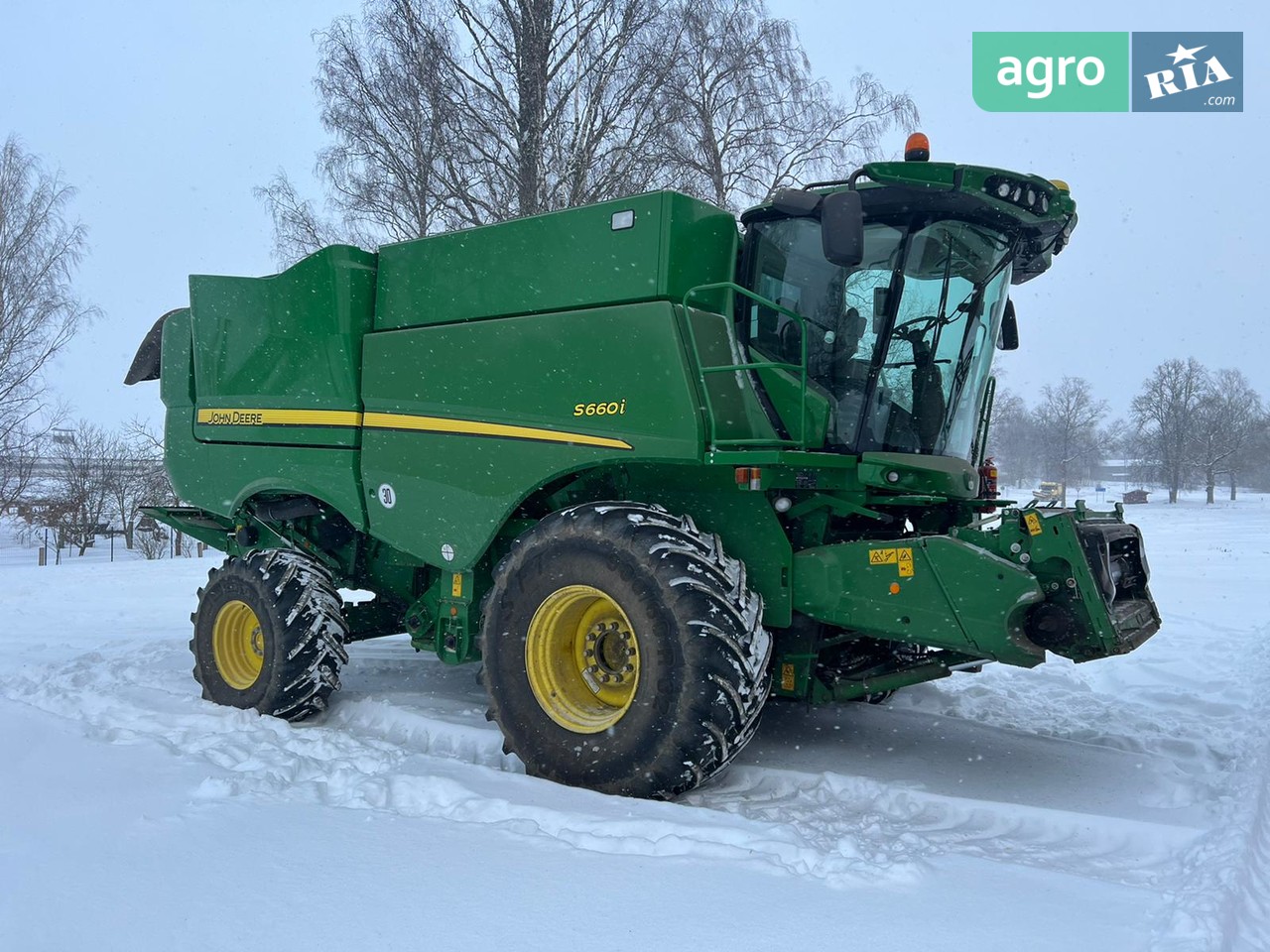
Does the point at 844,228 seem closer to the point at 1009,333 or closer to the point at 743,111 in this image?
the point at 1009,333

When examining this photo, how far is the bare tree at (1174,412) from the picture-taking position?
4925 centimetres

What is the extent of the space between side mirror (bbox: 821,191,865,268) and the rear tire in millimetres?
3545

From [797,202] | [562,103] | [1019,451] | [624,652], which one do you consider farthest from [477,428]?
[1019,451]

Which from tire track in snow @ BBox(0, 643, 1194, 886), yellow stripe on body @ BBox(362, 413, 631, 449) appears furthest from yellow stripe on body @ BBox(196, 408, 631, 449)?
tire track in snow @ BBox(0, 643, 1194, 886)

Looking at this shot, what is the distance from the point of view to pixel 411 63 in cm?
1450

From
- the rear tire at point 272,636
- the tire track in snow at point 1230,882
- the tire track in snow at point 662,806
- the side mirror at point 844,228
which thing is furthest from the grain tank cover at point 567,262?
the tire track in snow at point 1230,882

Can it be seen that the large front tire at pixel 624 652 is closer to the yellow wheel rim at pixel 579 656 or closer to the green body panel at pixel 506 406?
the yellow wheel rim at pixel 579 656

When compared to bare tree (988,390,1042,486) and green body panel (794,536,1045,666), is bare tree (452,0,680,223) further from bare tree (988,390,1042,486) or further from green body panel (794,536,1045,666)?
bare tree (988,390,1042,486)

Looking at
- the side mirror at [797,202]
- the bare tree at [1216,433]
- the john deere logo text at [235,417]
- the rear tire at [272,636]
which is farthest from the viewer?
the bare tree at [1216,433]

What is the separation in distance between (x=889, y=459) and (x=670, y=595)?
124cm

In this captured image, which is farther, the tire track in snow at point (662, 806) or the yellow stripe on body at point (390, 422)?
the yellow stripe on body at point (390, 422)

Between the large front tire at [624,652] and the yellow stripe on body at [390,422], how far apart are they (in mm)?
395

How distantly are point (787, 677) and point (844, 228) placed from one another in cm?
212

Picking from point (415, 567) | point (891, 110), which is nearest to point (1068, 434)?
point (891, 110)
